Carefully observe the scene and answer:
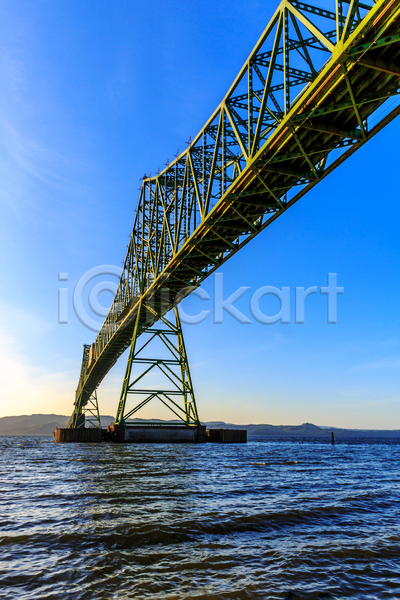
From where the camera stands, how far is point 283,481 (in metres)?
17.5

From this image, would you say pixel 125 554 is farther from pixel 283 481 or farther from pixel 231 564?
pixel 283 481

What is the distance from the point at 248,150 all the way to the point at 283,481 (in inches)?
612

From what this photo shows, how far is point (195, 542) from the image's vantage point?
8.05m

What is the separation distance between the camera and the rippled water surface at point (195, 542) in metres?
6.00

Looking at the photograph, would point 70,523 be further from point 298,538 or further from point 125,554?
point 298,538

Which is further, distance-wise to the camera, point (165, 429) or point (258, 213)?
point (165, 429)

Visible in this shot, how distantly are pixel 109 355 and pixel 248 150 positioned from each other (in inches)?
1886

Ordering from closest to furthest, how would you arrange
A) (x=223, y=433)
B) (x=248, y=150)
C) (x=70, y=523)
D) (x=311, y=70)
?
1. (x=70, y=523)
2. (x=311, y=70)
3. (x=248, y=150)
4. (x=223, y=433)

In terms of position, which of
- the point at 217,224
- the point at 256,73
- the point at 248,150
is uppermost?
the point at 256,73

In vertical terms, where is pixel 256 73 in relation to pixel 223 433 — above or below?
above

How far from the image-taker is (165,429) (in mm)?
38156

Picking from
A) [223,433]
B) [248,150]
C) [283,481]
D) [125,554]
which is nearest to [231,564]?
[125,554]

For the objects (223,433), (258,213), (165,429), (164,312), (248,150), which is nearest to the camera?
(248,150)

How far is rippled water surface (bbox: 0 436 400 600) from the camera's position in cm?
600
